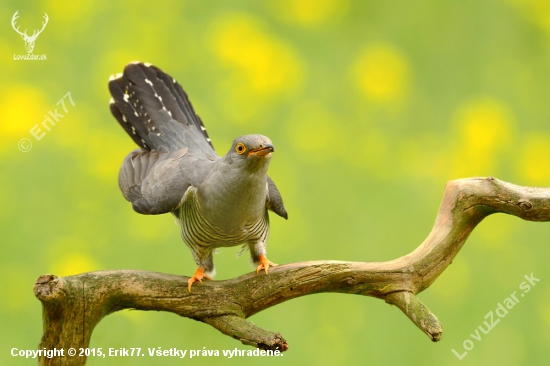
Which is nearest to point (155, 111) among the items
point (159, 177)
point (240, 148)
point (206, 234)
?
point (159, 177)

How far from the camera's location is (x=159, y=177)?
111 inches

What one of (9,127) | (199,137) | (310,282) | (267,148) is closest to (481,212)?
(310,282)

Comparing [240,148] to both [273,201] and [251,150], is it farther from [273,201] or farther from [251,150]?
[273,201]

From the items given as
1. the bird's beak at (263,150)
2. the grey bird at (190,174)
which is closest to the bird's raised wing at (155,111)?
the grey bird at (190,174)

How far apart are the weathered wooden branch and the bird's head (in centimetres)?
45

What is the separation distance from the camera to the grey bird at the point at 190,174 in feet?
8.26

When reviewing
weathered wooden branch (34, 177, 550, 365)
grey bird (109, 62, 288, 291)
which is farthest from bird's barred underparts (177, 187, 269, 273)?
weathered wooden branch (34, 177, 550, 365)

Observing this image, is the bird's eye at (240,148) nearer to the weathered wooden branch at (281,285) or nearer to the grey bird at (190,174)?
the grey bird at (190,174)

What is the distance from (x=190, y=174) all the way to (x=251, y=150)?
448 millimetres

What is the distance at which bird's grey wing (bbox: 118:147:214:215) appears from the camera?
2730 mm

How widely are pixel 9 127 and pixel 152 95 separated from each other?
140cm

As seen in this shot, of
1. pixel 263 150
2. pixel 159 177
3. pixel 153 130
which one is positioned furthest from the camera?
pixel 153 130

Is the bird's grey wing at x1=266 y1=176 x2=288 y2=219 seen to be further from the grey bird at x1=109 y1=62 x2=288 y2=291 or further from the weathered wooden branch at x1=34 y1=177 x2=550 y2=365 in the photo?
the weathered wooden branch at x1=34 y1=177 x2=550 y2=365

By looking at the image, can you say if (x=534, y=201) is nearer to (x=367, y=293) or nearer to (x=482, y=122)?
(x=367, y=293)
